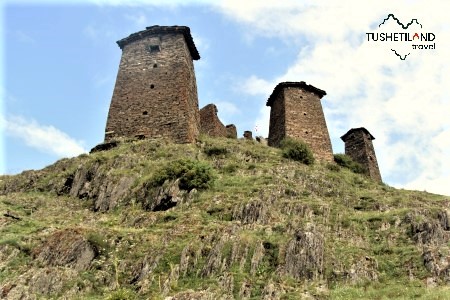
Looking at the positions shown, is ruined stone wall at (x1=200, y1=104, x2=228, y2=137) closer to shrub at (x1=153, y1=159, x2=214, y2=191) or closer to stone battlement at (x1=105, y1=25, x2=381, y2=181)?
stone battlement at (x1=105, y1=25, x2=381, y2=181)

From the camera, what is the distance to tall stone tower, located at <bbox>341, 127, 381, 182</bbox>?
38.1 meters

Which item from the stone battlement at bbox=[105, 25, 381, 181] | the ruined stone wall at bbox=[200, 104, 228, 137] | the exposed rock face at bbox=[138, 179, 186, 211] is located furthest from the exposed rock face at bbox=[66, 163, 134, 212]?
the ruined stone wall at bbox=[200, 104, 228, 137]

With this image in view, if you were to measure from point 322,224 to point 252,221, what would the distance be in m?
2.80

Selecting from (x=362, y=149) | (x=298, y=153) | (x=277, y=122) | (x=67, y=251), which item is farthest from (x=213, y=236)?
(x=362, y=149)

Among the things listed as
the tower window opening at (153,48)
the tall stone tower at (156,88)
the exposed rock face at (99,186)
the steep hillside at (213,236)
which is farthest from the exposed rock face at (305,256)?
the tower window opening at (153,48)

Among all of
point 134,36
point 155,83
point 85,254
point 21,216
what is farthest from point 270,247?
point 134,36

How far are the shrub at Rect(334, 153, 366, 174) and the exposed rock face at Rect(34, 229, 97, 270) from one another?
2343 centimetres

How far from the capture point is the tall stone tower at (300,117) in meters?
35.8

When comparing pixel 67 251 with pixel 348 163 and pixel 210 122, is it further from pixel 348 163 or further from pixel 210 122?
pixel 348 163

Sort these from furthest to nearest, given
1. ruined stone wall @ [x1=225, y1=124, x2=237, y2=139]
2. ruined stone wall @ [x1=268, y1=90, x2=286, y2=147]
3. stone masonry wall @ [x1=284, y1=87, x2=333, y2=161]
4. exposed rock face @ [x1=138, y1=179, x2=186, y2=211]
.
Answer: ruined stone wall @ [x1=225, y1=124, x2=237, y2=139] < ruined stone wall @ [x1=268, y1=90, x2=286, y2=147] < stone masonry wall @ [x1=284, y1=87, x2=333, y2=161] < exposed rock face @ [x1=138, y1=179, x2=186, y2=211]

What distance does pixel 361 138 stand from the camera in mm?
39375

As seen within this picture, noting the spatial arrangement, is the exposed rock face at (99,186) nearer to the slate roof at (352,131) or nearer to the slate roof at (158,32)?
the slate roof at (158,32)

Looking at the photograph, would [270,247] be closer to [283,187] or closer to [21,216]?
[283,187]

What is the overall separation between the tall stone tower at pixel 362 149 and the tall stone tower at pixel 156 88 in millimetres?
13977
